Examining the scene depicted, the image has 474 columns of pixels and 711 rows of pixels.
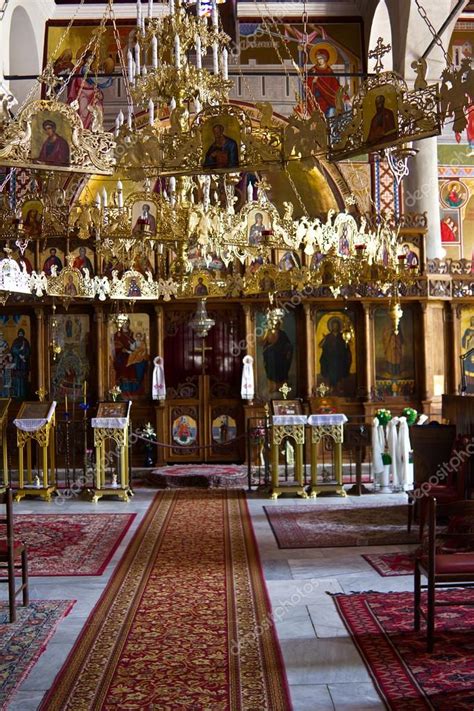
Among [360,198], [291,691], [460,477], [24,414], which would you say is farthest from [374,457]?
[291,691]

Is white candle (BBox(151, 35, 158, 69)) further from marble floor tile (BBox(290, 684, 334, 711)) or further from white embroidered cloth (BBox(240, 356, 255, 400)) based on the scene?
white embroidered cloth (BBox(240, 356, 255, 400))

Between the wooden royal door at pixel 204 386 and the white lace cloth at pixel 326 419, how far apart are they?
3.81 m

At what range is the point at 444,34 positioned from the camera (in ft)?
49.8

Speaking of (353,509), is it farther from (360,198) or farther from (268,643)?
(360,198)

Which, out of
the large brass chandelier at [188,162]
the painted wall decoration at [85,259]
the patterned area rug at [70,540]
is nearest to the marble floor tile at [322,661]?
the patterned area rug at [70,540]

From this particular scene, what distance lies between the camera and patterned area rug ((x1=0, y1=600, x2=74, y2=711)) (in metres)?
4.34

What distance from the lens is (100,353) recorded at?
14711mm

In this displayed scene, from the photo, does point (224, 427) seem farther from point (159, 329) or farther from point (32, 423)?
point (32, 423)

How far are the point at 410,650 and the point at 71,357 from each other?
437 inches

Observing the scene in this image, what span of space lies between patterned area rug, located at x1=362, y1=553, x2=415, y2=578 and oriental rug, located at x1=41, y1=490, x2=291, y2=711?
0.99m

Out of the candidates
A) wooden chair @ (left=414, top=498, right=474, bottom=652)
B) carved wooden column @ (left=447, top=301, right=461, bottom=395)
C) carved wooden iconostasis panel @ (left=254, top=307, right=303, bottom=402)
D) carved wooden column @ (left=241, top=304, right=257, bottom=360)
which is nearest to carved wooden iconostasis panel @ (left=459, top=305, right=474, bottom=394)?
carved wooden column @ (left=447, top=301, right=461, bottom=395)

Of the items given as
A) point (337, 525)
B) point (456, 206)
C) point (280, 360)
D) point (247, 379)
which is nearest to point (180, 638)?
point (337, 525)

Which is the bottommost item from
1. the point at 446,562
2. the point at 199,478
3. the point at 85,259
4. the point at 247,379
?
the point at 199,478

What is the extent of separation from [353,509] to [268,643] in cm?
518
